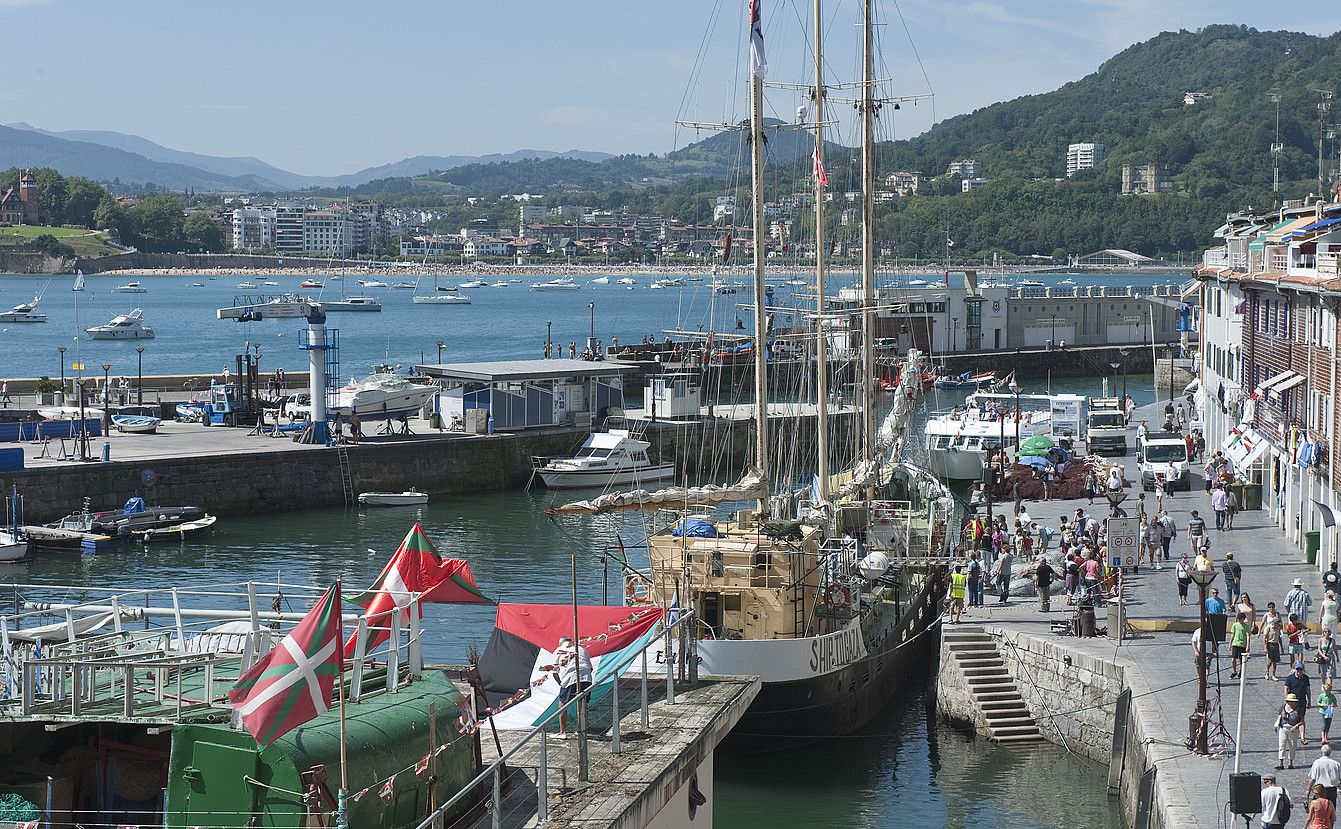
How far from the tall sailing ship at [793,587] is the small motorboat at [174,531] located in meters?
16.1

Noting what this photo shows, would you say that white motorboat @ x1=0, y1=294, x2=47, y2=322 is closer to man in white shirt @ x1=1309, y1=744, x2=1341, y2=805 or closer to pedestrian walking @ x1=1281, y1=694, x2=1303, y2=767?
pedestrian walking @ x1=1281, y1=694, x2=1303, y2=767

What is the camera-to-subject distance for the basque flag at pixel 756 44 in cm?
3164

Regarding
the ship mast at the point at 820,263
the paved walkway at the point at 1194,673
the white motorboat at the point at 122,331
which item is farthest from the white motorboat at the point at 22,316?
the paved walkway at the point at 1194,673

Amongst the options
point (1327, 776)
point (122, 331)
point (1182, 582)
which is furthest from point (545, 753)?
point (122, 331)

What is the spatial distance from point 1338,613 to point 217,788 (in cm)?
2272

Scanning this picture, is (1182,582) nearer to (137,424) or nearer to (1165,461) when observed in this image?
(1165,461)

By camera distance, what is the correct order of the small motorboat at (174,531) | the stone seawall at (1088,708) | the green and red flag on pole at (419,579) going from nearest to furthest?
the green and red flag on pole at (419,579), the stone seawall at (1088,708), the small motorboat at (174,531)

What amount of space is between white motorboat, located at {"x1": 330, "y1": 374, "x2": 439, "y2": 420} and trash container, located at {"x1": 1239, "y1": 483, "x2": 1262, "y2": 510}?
2998 centimetres

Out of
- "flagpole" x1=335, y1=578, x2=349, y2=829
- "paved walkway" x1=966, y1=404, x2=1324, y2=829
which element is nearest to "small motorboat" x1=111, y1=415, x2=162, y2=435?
"paved walkway" x1=966, y1=404, x2=1324, y2=829

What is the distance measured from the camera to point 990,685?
27.3 m

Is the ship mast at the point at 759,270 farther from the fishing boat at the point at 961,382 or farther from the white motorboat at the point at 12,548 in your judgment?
the fishing boat at the point at 961,382

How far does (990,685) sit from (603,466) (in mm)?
30297

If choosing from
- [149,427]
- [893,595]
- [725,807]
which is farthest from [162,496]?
[725,807]

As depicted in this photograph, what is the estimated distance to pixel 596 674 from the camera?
49.5ft
